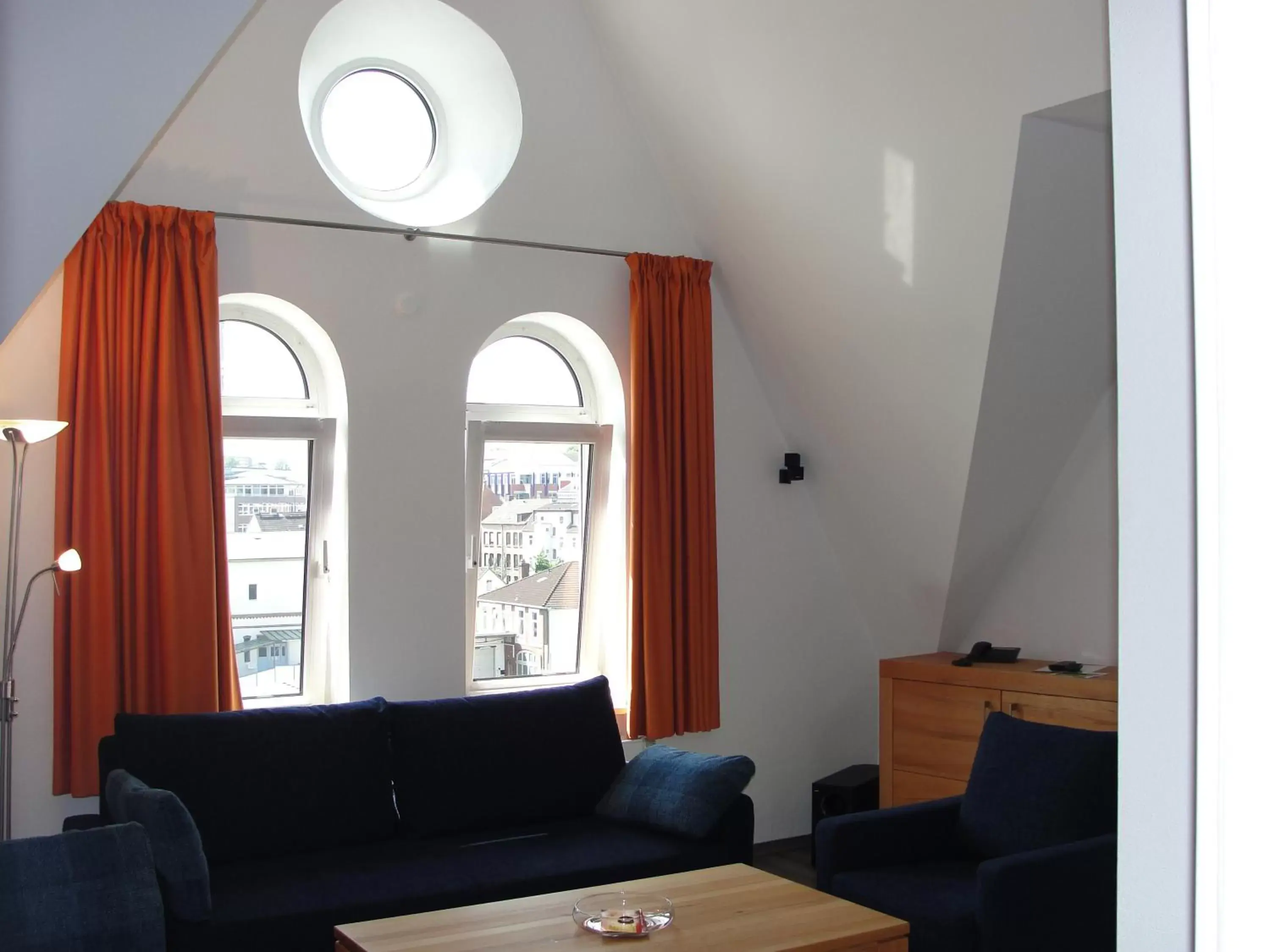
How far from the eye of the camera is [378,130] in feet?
16.6

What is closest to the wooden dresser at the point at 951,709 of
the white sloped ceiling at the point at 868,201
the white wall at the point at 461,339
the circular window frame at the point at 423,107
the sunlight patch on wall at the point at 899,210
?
the white sloped ceiling at the point at 868,201

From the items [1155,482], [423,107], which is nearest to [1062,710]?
[423,107]

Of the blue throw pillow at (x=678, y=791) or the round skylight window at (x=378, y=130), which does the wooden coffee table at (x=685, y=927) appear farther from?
the round skylight window at (x=378, y=130)

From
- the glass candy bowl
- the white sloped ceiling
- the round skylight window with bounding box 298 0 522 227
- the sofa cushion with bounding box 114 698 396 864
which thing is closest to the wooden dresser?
the white sloped ceiling

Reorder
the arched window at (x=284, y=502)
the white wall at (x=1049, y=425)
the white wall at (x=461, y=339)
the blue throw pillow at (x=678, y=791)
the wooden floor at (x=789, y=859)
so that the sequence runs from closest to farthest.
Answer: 1. the white wall at (x=1049, y=425)
2. the blue throw pillow at (x=678, y=791)
3. the white wall at (x=461, y=339)
4. the arched window at (x=284, y=502)
5. the wooden floor at (x=789, y=859)

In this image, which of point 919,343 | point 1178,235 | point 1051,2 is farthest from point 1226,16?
point 919,343

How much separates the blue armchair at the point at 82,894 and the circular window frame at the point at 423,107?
265 cm

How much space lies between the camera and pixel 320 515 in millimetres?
4848

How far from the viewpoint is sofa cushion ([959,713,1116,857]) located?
11.6 ft

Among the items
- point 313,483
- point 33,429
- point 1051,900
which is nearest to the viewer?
point 1051,900

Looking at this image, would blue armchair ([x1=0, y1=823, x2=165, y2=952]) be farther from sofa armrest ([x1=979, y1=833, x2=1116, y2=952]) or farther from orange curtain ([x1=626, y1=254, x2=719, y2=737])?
orange curtain ([x1=626, y1=254, x2=719, y2=737])

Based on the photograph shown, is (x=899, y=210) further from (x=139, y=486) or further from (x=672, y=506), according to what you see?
(x=139, y=486)

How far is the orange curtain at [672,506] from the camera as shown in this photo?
5.12 meters

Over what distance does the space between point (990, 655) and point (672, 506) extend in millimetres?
1501
